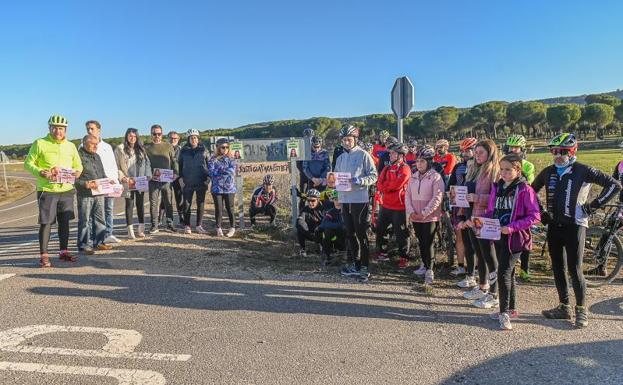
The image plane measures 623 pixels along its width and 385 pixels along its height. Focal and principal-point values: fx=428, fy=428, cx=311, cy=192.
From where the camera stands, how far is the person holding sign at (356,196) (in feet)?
20.8

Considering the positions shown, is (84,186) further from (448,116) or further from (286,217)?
(448,116)

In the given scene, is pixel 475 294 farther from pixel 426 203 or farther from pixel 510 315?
pixel 426 203

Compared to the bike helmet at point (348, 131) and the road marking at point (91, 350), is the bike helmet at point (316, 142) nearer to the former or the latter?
the bike helmet at point (348, 131)

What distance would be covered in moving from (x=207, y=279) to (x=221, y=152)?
3525 millimetres

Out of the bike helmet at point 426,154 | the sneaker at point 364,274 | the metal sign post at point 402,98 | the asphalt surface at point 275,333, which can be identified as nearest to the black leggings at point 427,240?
the asphalt surface at point 275,333

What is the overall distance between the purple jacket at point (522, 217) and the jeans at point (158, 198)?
21.9 feet

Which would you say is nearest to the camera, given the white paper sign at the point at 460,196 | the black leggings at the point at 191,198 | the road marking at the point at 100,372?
the road marking at the point at 100,372

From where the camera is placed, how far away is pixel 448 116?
9369cm

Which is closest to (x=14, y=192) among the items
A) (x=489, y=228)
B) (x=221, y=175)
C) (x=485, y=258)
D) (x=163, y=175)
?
(x=163, y=175)

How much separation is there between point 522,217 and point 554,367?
1.61 m

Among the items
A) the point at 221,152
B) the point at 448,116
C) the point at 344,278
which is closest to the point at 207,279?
the point at 344,278

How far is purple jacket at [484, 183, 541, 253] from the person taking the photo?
4.66m

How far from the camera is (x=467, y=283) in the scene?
6.04m

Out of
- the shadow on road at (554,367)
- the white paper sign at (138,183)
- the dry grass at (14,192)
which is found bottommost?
the shadow on road at (554,367)
